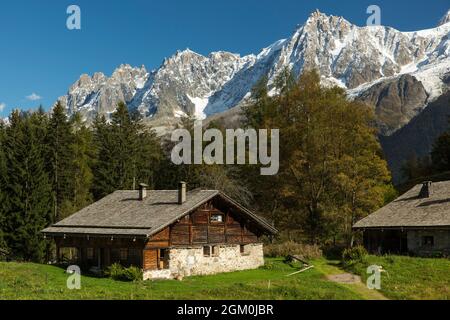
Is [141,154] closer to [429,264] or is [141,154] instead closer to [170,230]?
[170,230]

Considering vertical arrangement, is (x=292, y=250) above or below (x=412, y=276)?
above

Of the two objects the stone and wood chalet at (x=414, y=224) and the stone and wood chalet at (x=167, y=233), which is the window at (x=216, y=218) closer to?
the stone and wood chalet at (x=167, y=233)

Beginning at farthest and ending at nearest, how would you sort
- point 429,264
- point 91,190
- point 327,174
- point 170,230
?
point 91,190
point 327,174
point 170,230
point 429,264

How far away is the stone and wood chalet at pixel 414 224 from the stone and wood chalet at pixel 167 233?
29.6ft

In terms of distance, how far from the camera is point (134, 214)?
133ft

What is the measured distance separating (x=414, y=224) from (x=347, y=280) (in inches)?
444

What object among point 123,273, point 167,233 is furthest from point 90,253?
point 123,273

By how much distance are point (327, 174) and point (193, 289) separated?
24.5 meters

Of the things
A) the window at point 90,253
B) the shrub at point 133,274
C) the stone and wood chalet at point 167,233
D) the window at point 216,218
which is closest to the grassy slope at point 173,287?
the shrub at point 133,274

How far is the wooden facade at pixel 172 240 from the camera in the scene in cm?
3719

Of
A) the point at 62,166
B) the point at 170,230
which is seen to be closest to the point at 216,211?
the point at 170,230

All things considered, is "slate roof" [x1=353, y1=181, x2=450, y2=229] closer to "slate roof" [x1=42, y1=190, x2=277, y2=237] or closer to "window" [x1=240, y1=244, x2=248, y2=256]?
"slate roof" [x1=42, y1=190, x2=277, y2=237]

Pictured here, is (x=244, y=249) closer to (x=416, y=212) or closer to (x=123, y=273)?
(x=123, y=273)
